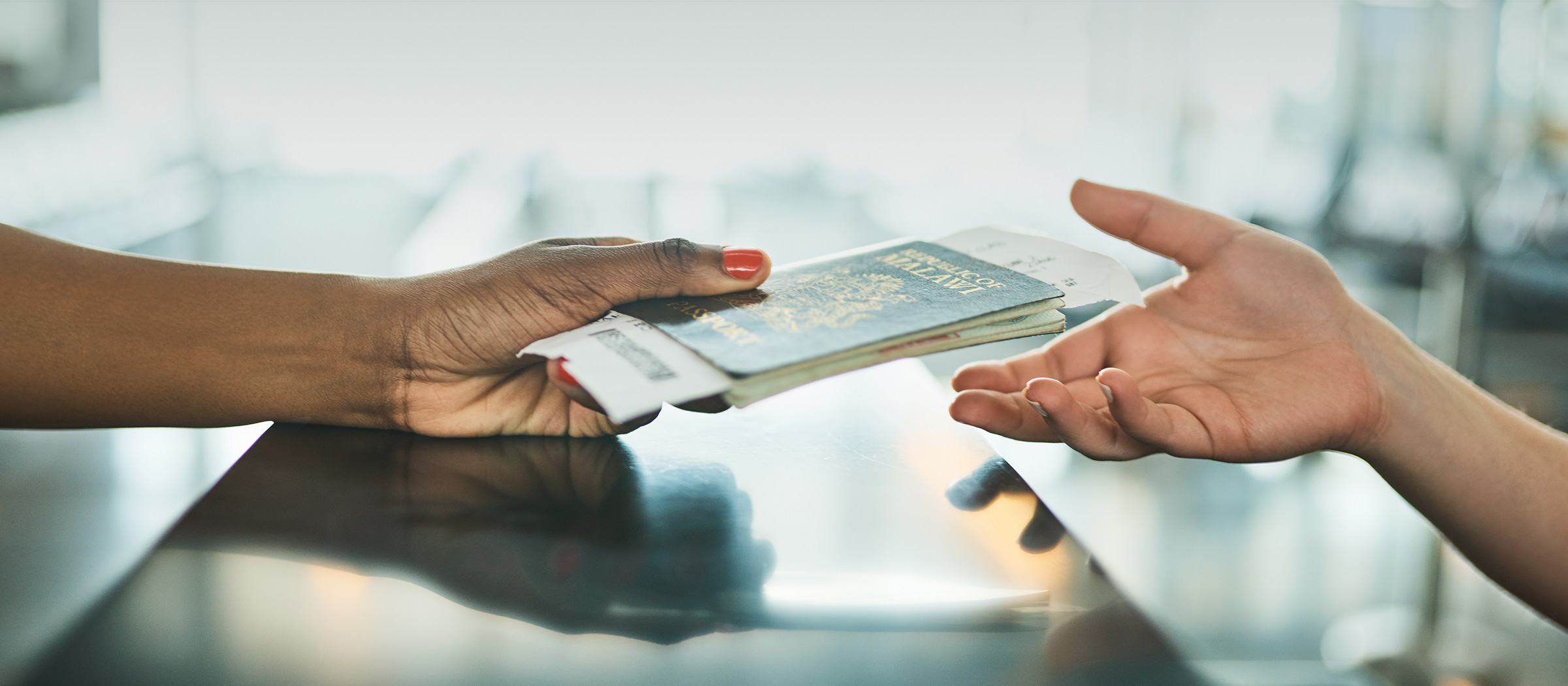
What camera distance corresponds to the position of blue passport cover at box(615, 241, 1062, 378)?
1.96ft

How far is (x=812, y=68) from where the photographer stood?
5.74m

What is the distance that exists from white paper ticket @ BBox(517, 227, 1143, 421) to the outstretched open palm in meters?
0.09

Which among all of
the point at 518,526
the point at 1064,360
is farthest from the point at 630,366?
the point at 1064,360

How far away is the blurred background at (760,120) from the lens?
4430mm

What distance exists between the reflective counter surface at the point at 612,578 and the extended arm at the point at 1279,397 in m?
0.21

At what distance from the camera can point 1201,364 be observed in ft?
3.01

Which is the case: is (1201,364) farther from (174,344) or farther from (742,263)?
(174,344)

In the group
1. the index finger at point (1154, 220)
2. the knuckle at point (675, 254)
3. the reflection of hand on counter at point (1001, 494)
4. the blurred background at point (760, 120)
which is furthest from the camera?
the blurred background at point (760, 120)

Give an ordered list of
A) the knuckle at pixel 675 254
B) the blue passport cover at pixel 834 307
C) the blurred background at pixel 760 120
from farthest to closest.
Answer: the blurred background at pixel 760 120, the knuckle at pixel 675 254, the blue passport cover at pixel 834 307

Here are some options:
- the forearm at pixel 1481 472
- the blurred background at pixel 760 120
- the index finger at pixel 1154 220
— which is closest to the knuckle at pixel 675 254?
the index finger at pixel 1154 220

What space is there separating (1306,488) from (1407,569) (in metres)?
0.50

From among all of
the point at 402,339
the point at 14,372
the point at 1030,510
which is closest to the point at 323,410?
the point at 402,339

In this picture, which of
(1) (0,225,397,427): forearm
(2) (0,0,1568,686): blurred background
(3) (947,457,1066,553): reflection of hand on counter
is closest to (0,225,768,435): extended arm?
(1) (0,225,397,427): forearm

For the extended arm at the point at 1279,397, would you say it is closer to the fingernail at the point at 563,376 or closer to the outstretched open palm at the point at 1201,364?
the outstretched open palm at the point at 1201,364
